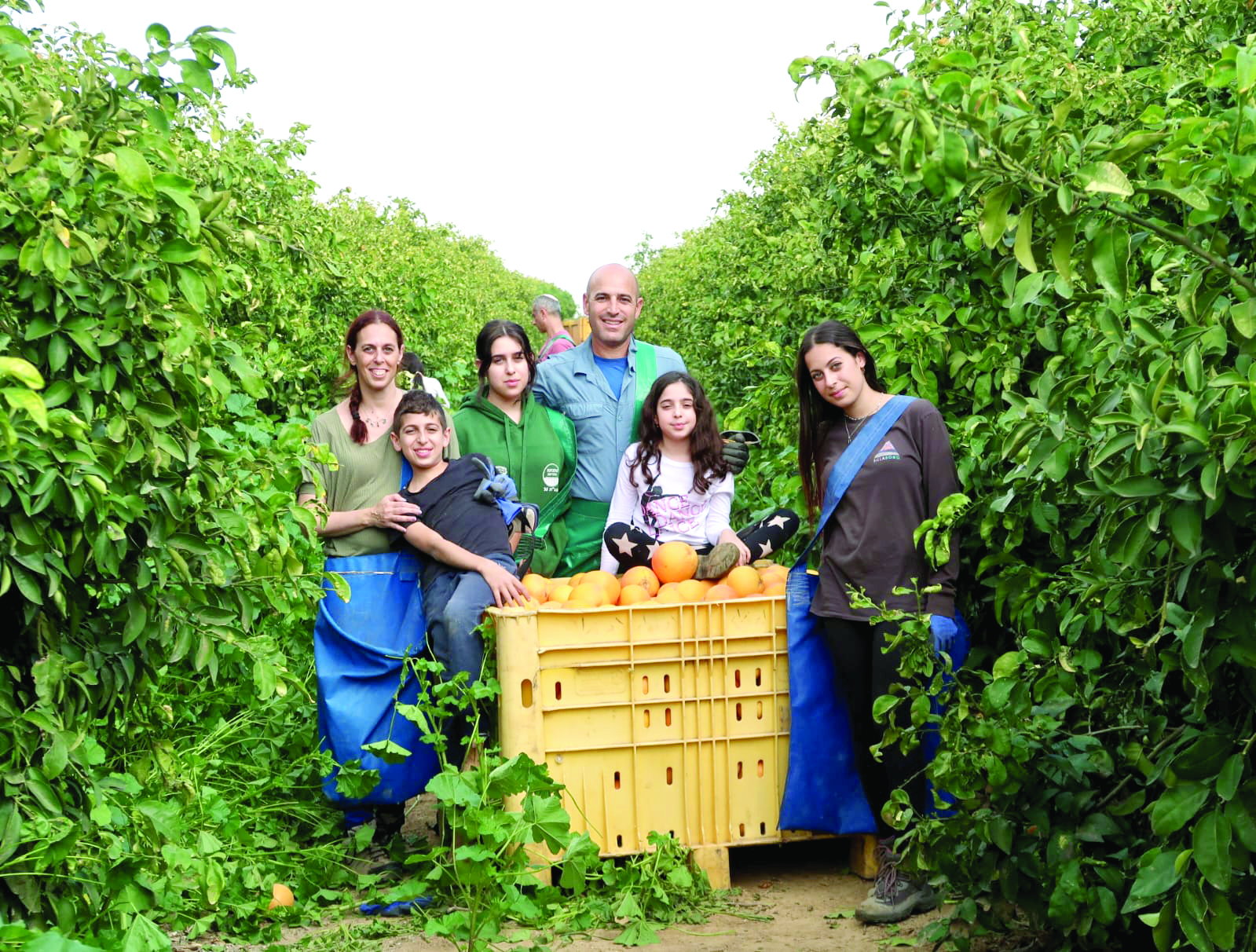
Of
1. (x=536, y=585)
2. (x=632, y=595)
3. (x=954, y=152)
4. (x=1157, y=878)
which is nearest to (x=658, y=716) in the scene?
(x=632, y=595)

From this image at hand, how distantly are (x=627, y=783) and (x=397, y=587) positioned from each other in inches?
38.8

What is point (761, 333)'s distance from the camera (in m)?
9.37

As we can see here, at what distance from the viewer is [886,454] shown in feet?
12.8

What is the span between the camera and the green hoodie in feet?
15.5

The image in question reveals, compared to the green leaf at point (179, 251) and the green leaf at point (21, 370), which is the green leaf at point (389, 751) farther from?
the green leaf at point (21, 370)

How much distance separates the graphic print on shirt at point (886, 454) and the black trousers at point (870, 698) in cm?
47

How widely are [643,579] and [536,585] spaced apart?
0.34m

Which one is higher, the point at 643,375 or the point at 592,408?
the point at 643,375

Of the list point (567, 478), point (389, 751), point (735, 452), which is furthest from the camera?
point (567, 478)

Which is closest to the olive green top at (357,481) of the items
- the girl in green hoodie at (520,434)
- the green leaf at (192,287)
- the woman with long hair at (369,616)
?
the woman with long hair at (369,616)

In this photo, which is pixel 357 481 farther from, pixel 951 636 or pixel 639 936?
pixel 951 636

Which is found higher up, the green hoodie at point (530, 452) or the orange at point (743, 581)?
the green hoodie at point (530, 452)

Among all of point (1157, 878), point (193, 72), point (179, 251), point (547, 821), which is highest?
point (193, 72)

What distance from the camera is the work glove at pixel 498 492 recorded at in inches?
175
